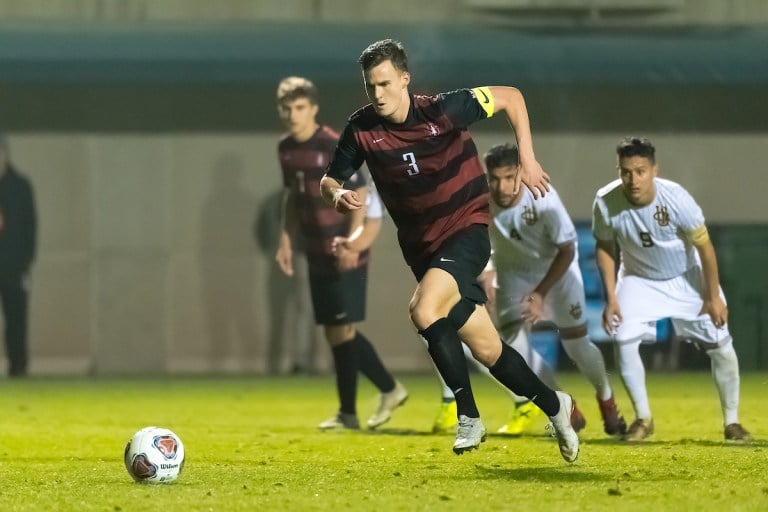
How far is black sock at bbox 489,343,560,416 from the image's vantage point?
6609 mm

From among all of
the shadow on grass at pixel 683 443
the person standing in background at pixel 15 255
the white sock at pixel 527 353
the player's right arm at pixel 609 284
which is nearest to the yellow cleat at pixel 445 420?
the white sock at pixel 527 353

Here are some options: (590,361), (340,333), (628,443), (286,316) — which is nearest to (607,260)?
(590,361)

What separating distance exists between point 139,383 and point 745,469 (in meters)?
7.53

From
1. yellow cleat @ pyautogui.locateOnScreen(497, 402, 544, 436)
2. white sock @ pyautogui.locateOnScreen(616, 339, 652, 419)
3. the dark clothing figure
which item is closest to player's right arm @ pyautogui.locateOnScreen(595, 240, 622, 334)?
white sock @ pyautogui.locateOnScreen(616, 339, 652, 419)

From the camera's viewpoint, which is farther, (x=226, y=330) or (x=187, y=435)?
(x=226, y=330)

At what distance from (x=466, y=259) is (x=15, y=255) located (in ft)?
28.3

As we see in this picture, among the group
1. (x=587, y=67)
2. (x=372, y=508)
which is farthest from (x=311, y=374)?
(x=372, y=508)

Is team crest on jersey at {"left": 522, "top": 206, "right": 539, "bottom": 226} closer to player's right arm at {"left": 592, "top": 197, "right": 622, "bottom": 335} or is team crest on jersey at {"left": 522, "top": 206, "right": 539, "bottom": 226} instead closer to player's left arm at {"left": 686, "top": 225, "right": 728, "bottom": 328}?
player's right arm at {"left": 592, "top": 197, "right": 622, "bottom": 335}

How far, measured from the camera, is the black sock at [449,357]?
644cm

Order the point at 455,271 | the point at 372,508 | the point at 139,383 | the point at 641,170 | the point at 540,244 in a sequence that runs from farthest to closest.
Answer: the point at 139,383 < the point at 540,244 < the point at 641,170 < the point at 455,271 < the point at 372,508

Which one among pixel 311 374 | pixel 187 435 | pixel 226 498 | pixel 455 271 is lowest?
pixel 311 374

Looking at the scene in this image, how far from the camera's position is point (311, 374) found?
46.8 feet

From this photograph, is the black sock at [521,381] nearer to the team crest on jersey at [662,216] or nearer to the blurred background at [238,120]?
the team crest on jersey at [662,216]

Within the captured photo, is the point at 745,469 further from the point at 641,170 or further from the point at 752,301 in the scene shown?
the point at 752,301
